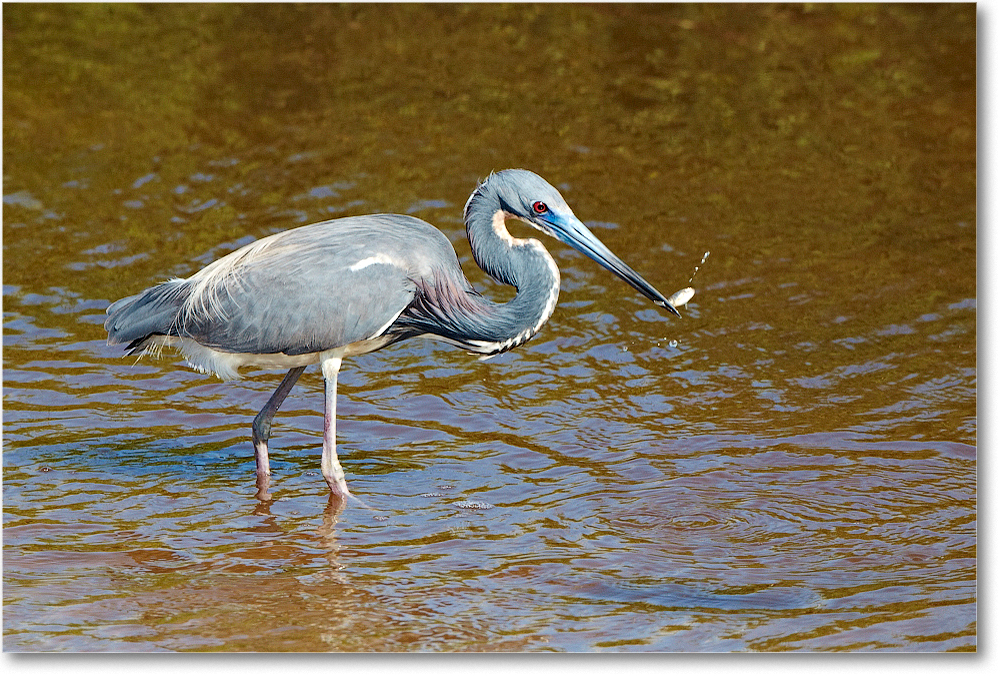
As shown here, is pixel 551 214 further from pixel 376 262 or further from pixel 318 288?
pixel 318 288

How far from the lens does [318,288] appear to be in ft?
16.5

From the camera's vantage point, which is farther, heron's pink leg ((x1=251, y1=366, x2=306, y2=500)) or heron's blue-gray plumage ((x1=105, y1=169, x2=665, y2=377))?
heron's pink leg ((x1=251, y1=366, x2=306, y2=500))

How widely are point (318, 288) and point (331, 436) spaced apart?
0.59 metres

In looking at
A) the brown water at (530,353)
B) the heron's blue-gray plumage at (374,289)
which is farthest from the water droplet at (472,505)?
the heron's blue-gray plumage at (374,289)

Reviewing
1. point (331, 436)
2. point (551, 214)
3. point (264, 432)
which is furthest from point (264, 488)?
point (551, 214)

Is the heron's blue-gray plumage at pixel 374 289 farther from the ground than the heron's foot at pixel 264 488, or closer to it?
farther from the ground

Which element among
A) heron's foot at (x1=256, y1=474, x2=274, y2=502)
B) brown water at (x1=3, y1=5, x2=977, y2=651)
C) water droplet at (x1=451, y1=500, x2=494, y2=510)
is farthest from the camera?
heron's foot at (x1=256, y1=474, x2=274, y2=502)

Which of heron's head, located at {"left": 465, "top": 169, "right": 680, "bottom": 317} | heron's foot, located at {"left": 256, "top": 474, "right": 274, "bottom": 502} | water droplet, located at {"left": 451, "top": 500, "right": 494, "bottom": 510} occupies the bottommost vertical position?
heron's foot, located at {"left": 256, "top": 474, "right": 274, "bottom": 502}

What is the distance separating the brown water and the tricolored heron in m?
0.63

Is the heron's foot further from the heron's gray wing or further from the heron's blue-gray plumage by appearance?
the heron's gray wing

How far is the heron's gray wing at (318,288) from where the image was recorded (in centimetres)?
499

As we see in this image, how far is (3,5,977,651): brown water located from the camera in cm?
456

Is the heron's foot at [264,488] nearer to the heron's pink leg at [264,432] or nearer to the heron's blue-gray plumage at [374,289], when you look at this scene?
the heron's pink leg at [264,432]

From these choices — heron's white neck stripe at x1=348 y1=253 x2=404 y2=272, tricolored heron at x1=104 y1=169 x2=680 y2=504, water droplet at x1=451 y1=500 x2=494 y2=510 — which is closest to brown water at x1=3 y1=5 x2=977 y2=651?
water droplet at x1=451 y1=500 x2=494 y2=510
